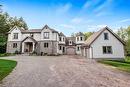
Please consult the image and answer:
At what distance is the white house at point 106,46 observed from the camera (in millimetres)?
25125

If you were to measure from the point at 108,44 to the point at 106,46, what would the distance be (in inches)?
21.8

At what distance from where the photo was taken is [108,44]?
25.4 metres

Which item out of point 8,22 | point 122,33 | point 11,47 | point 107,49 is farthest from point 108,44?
point 8,22

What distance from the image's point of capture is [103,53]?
2527 cm

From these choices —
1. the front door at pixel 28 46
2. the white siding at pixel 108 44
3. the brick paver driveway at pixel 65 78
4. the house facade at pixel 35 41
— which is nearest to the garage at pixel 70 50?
the house facade at pixel 35 41

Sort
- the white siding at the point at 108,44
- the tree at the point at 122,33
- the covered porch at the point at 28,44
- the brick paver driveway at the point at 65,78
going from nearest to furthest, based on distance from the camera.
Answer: the brick paver driveway at the point at 65,78
the white siding at the point at 108,44
the covered porch at the point at 28,44
the tree at the point at 122,33

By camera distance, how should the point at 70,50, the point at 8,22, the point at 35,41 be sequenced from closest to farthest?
the point at 35,41, the point at 70,50, the point at 8,22

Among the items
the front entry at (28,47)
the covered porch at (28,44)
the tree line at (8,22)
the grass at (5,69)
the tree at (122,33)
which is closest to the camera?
the grass at (5,69)

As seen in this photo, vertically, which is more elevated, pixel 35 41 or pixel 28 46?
pixel 35 41

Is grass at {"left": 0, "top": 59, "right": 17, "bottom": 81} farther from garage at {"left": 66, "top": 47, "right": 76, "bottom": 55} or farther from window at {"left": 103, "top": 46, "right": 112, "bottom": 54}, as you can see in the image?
garage at {"left": 66, "top": 47, "right": 76, "bottom": 55}

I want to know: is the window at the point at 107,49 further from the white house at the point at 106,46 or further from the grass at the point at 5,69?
the grass at the point at 5,69

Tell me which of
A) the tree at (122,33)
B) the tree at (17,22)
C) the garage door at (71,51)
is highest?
the tree at (17,22)

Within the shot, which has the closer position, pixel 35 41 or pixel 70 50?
pixel 35 41

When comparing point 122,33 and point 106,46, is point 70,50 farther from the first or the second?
point 122,33
